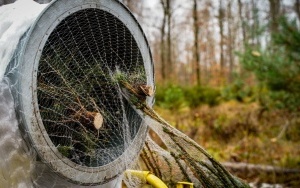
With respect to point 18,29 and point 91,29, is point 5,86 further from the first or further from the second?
point 91,29

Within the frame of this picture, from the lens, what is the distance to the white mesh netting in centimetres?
187

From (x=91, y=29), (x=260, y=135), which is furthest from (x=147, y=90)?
(x=260, y=135)

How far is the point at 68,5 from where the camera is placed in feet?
6.64

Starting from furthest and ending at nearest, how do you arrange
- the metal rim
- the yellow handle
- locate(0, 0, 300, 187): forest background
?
locate(0, 0, 300, 187): forest background → the yellow handle → the metal rim

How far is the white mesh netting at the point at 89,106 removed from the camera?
73.6 inches

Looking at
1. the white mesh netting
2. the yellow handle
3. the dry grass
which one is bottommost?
the dry grass

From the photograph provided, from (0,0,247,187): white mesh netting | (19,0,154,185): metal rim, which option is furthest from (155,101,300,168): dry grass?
(19,0,154,185): metal rim

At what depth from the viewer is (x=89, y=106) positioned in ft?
7.62

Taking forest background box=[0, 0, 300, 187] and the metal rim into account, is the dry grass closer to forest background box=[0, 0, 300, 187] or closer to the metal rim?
forest background box=[0, 0, 300, 187]

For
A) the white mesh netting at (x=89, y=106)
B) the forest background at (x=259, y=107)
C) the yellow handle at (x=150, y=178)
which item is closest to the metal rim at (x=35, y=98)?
the white mesh netting at (x=89, y=106)

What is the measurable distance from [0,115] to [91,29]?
75 centimetres

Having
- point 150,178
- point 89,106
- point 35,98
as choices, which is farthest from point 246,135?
point 35,98

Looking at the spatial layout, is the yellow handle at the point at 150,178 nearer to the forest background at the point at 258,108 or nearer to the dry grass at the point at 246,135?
the forest background at the point at 258,108

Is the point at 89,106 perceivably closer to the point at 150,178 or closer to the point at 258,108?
the point at 150,178
